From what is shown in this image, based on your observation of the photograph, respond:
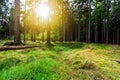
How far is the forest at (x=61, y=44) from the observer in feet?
20.8

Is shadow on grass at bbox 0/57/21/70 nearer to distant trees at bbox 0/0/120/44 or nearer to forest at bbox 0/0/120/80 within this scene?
forest at bbox 0/0/120/80

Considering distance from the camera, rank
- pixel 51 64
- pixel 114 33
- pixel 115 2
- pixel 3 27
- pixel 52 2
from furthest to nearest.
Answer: pixel 3 27 < pixel 114 33 < pixel 115 2 < pixel 52 2 < pixel 51 64

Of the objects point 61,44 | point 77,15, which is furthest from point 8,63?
point 77,15

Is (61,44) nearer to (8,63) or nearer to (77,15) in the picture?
(8,63)

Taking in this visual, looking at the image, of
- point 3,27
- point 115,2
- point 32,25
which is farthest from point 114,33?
point 3,27

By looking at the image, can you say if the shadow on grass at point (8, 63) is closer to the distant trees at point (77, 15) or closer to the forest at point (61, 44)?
the forest at point (61, 44)

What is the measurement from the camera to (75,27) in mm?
53531

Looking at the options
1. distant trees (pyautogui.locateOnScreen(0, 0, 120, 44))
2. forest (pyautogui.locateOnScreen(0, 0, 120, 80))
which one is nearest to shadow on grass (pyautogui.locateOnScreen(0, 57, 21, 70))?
forest (pyautogui.locateOnScreen(0, 0, 120, 80))

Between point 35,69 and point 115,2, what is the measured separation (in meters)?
34.9

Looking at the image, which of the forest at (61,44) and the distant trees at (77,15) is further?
the distant trees at (77,15)

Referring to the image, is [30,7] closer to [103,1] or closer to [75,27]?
[103,1]

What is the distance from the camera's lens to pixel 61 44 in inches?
922

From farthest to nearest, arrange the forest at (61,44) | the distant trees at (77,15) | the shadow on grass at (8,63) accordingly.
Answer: the distant trees at (77,15) < the shadow on grass at (8,63) < the forest at (61,44)

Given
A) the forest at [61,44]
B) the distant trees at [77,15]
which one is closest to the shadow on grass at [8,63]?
the forest at [61,44]
